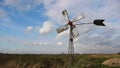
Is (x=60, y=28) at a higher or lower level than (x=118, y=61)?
higher

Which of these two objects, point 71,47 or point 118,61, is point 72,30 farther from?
point 118,61

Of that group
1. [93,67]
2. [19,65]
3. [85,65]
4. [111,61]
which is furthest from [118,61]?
[19,65]

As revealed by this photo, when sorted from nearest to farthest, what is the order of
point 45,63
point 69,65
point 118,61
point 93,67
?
point 69,65 → point 93,67 → point 45,63 → point 118,61

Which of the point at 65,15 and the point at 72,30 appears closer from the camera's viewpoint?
the point at 72,30

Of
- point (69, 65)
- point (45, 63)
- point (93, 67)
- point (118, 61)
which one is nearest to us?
point (69, 65)

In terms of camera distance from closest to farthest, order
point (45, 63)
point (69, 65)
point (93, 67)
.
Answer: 1. point (69, 65)
2. point (93, 67)
3. point (45, 63)

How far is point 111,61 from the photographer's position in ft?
116

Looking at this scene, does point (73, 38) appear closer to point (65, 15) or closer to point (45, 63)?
point (65, 15)

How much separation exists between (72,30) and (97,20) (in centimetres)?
266

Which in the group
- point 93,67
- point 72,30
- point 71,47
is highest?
point 72,30

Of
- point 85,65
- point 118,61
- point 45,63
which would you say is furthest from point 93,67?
point 118,61

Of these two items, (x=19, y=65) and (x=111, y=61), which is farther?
(x=111, y=61)

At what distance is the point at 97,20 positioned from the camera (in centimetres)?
2502

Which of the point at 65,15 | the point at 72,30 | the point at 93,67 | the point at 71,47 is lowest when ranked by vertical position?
the point at 93,67
